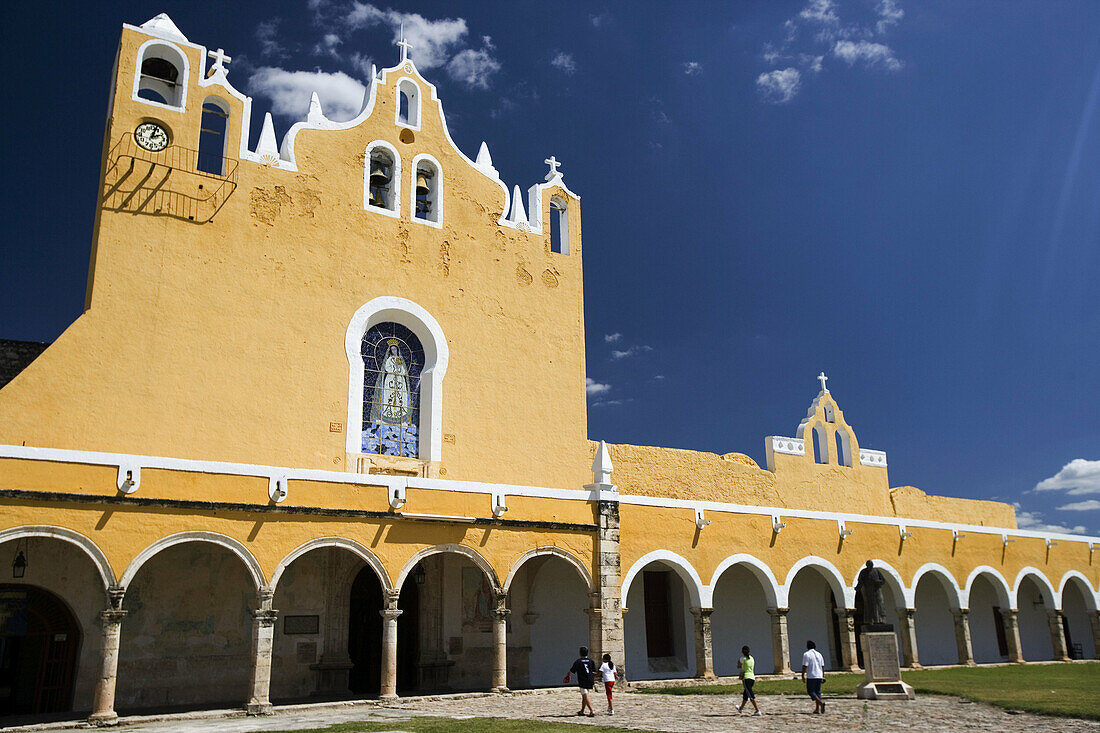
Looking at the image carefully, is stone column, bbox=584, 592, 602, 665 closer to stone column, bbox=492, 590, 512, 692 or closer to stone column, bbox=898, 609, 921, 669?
stone column, bbox=492, 590, 512, 692

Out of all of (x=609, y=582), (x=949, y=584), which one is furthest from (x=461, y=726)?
(x=949, y=584)

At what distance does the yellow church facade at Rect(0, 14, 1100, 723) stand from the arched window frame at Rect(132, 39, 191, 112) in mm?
49

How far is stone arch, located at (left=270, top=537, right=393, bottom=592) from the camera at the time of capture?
1340cm

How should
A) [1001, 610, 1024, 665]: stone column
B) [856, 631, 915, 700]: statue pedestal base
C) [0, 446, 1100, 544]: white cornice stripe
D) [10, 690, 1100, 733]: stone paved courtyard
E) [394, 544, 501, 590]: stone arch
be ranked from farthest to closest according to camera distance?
[1001, 610, 1024, 665]: stone column < [394, 544, 501, 590]: stone arch < [856, 631, 915, 700]: statue pedestal base < [0, 446, 1100, 544]: white cornice stripe < [10, 690, 1100, 733]: stone paved courtyard

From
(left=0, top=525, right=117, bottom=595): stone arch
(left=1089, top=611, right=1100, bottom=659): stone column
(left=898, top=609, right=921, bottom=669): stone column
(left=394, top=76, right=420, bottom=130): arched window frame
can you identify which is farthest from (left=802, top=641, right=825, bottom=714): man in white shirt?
(left=1089, top=611, right=1100, bottom=659): stone column

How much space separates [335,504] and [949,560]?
52.7 ft

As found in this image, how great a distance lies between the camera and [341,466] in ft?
51.1

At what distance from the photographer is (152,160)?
15094 mm

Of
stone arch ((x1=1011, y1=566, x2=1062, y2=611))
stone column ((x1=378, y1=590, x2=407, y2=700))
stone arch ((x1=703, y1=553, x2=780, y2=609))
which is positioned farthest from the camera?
stone arch ((x1=1011, y1=566, x2=1062, y2=611))

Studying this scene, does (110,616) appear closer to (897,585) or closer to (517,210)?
(517,210)

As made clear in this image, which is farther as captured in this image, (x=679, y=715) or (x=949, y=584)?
(x=949, y=584)

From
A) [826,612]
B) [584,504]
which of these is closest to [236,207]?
[584,504]

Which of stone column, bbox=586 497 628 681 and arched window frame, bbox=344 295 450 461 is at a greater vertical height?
arched window frame, bbox=344 295 450 461

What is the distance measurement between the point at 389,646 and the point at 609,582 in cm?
→ 433
